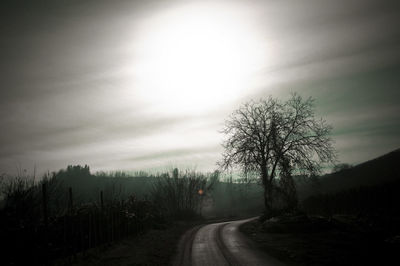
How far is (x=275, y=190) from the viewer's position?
3500 centimetres

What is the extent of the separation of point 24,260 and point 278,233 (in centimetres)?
1666

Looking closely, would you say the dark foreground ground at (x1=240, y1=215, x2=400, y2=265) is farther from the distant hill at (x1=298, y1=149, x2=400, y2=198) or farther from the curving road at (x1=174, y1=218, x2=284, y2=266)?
the distant hill at (x1=298, y1=149, x2=400, y2=198)

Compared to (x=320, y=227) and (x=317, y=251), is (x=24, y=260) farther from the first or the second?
(x=320, y=227)

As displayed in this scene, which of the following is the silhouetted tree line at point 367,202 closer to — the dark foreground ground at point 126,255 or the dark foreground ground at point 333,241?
the dark foreground ground at point 333,241

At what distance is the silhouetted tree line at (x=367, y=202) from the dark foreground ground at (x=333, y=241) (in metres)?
3.27

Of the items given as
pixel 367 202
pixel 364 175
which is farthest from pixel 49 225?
pixel 364 175

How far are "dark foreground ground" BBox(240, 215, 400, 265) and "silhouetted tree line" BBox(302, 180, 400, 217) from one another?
129 inches

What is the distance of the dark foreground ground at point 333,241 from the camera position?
11891 millimetres

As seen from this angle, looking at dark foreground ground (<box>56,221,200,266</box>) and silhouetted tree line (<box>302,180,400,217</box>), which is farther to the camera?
silhouetted tree line (<box>302,180,400,217</box>)

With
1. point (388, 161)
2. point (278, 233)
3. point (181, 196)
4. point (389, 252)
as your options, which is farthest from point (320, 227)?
point (388, 161)

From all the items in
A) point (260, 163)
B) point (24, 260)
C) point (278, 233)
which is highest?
point (260, 163)

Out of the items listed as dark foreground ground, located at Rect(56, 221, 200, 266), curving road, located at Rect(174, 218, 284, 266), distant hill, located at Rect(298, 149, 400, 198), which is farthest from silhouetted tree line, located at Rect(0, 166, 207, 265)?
distant hill, located at Rect(298, 149, 400, 198)

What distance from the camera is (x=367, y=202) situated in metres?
28.8

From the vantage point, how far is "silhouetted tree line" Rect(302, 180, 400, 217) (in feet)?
85.1
